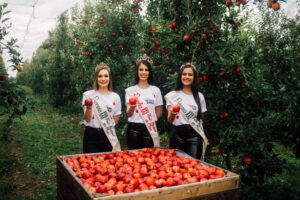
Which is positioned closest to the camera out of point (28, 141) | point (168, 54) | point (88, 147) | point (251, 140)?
point (251, 140)

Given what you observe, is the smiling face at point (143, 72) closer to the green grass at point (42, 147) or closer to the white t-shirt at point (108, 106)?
the white t-shirt at point (108, 106)

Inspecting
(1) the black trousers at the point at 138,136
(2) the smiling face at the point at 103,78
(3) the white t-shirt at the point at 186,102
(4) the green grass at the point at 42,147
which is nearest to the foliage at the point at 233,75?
(3) the white t-shirt at the point at 186,102

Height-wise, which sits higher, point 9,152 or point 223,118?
point 223,118

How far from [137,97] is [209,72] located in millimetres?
1063

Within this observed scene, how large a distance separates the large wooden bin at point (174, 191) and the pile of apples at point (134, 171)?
8 centimetres

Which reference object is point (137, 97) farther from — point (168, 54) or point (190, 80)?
point (168, 54)

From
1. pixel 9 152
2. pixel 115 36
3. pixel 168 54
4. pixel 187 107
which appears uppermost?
pixel 115 36

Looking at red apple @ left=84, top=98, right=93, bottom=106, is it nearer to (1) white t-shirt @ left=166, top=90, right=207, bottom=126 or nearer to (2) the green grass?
(2) the green grass

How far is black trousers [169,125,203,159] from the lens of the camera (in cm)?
350

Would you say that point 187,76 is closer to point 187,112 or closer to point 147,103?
point 187,112

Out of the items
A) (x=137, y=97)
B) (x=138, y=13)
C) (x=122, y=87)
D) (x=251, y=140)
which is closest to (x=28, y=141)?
(x=122, y=87)

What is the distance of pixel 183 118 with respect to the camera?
11.6 ft

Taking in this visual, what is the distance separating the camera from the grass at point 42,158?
14.2 feet

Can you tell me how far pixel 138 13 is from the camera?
714cm
